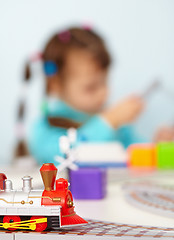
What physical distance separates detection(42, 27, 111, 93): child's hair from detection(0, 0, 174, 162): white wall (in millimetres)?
47

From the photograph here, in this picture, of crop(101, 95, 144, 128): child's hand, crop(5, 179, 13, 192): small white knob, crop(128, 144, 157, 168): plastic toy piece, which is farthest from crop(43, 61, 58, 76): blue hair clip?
crop(5, 179, 13, 192): small white knob

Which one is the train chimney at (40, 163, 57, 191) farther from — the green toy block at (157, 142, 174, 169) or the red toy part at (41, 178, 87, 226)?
the green toy block at (157, 142, 174, 169)

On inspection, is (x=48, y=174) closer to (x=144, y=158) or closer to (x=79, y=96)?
(x=144, y=158)

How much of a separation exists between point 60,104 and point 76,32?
0.35 metres

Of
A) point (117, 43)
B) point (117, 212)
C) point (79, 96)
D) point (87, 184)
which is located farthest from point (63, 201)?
point (117, 43)

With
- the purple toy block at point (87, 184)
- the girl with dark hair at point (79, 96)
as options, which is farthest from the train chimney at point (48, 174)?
the girl with dark hair at point (79, 96)

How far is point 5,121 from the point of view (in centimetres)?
179

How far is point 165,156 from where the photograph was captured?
120 cm

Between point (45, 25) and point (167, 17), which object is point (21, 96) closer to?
point (45, 25)

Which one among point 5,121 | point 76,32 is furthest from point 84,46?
point 5,121

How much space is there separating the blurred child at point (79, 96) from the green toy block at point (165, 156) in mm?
487

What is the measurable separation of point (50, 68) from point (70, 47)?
0.13 metres

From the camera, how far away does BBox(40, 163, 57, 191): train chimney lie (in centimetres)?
49

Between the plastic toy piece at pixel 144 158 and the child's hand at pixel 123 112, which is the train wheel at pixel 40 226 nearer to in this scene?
the plastic toy piece at pixel 144 158
